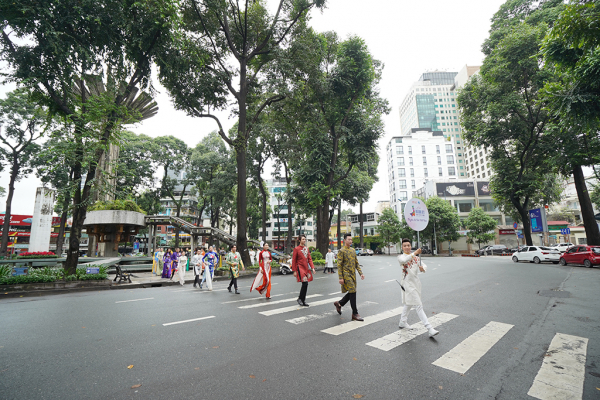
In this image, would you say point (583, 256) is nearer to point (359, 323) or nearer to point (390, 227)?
point (359, 323)

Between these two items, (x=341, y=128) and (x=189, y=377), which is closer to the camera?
(x=189, y=377)

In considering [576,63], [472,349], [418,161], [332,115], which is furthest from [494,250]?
[472,349]

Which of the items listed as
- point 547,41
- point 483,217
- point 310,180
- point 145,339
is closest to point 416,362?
point 145,339

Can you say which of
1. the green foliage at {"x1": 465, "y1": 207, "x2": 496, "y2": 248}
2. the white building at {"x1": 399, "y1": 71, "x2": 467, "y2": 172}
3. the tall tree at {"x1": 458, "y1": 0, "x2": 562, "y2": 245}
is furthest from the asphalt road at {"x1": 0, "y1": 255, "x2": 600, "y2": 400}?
the white building at {"x1": 399, "y1": 71, "x2": 467, "y2": 172}

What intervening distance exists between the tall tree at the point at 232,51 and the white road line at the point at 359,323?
11.9 metres

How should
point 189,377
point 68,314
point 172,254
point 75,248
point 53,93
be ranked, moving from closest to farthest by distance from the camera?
point 189,377, point 68,314, point 53,93, point 75,248, point 172,254

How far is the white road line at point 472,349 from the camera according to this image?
13.0 ft

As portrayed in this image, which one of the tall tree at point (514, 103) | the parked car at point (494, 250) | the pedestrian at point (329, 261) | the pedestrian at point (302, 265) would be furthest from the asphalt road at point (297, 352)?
the parked car at point (494, 250)

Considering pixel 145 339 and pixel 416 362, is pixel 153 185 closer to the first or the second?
pixel 145 339

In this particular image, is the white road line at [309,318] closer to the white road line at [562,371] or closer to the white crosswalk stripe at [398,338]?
the white crosswalk stripe at [398,338]

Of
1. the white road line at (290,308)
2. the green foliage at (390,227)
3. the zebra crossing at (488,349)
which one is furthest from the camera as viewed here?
the green foliage at (390,227)

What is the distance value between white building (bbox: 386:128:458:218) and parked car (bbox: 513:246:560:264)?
5098 cm

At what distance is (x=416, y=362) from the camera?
4.04 m

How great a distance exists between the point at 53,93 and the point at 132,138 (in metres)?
25.7
